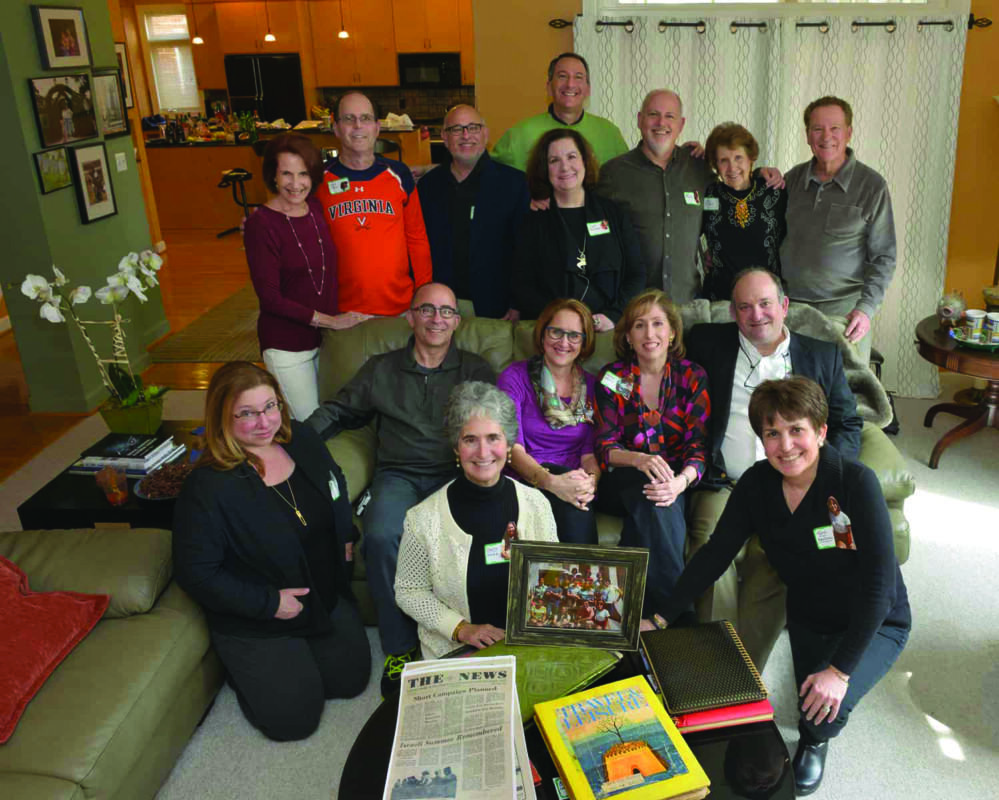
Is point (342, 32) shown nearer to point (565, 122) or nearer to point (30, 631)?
point (565, 122)

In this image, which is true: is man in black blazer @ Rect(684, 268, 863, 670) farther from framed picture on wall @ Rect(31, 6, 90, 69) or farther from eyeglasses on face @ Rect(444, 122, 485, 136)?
framed picture on wall @ Rect(31, 6, 90, 69)

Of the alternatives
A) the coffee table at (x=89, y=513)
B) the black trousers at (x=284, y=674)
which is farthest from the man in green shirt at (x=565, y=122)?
the black trousers at (x=284, y=674)

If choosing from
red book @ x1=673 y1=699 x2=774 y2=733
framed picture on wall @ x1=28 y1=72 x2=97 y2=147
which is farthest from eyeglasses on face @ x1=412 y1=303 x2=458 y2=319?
framed picture on wall @ x1=28 y1=72 x2=97 y2=147

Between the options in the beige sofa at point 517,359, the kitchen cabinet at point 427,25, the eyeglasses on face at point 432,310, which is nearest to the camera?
the beige sofa at point 517,359

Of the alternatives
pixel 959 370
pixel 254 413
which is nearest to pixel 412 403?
pixel 254 413

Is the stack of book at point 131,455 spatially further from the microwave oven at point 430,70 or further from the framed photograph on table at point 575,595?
the microwave oven at point 430,70

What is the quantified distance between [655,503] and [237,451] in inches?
49.1

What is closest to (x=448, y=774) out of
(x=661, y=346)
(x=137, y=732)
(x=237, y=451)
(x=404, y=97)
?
(x=137, y=732)

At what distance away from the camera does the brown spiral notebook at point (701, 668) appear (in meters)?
1.77

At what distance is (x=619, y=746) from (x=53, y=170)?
4321 millimetres

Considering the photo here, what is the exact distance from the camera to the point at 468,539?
2211mm

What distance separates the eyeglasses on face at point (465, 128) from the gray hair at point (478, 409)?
52.0 inches

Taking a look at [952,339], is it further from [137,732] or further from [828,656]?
[137,732]

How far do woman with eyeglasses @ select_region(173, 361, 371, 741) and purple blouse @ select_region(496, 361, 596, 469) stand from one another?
675 mm
